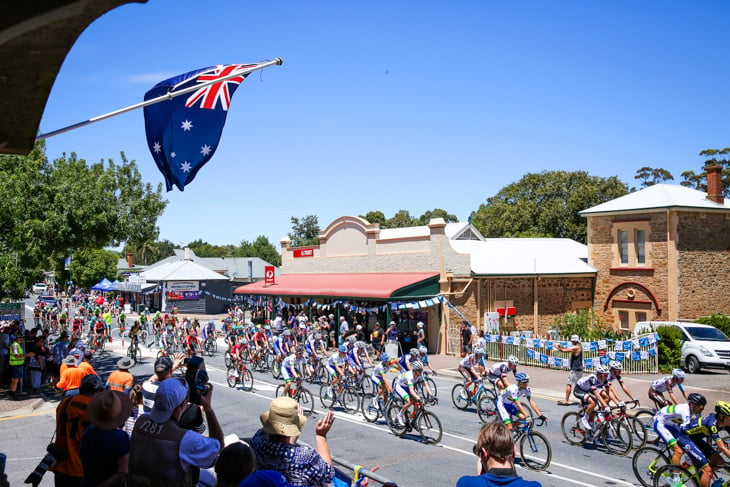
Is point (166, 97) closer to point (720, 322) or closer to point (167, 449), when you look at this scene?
point (167, 449)

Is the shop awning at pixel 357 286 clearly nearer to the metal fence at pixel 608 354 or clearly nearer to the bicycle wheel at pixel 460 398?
the metal fence at pixel 608 354

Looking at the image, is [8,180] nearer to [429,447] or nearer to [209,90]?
[209,90]

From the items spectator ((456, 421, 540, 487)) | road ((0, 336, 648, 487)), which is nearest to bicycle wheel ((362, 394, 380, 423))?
road ((0, 336, 648, 487))

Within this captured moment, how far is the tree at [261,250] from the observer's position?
334 ft

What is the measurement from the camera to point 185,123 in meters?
11.3

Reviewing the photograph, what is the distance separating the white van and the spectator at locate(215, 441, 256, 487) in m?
22.4

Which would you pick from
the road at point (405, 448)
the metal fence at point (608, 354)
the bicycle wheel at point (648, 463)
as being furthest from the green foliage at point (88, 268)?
the bicycle wheel at point (648, 463)

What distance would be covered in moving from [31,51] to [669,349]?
23.9m

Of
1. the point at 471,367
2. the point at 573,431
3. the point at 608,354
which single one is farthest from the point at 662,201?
the point at 573,431

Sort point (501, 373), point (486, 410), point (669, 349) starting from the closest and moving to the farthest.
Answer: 1. point (501, 373)
2. point (486, 410)
3. point (669, 349)

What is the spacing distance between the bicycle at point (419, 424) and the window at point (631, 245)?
19505mm

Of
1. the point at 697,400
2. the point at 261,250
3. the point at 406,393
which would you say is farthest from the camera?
the point at 261,250

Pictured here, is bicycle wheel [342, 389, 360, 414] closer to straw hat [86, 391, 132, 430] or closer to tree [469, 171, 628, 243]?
straw hat [86, 391, 132, 430]

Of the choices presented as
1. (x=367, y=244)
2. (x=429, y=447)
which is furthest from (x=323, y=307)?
(x=429, y=447)
